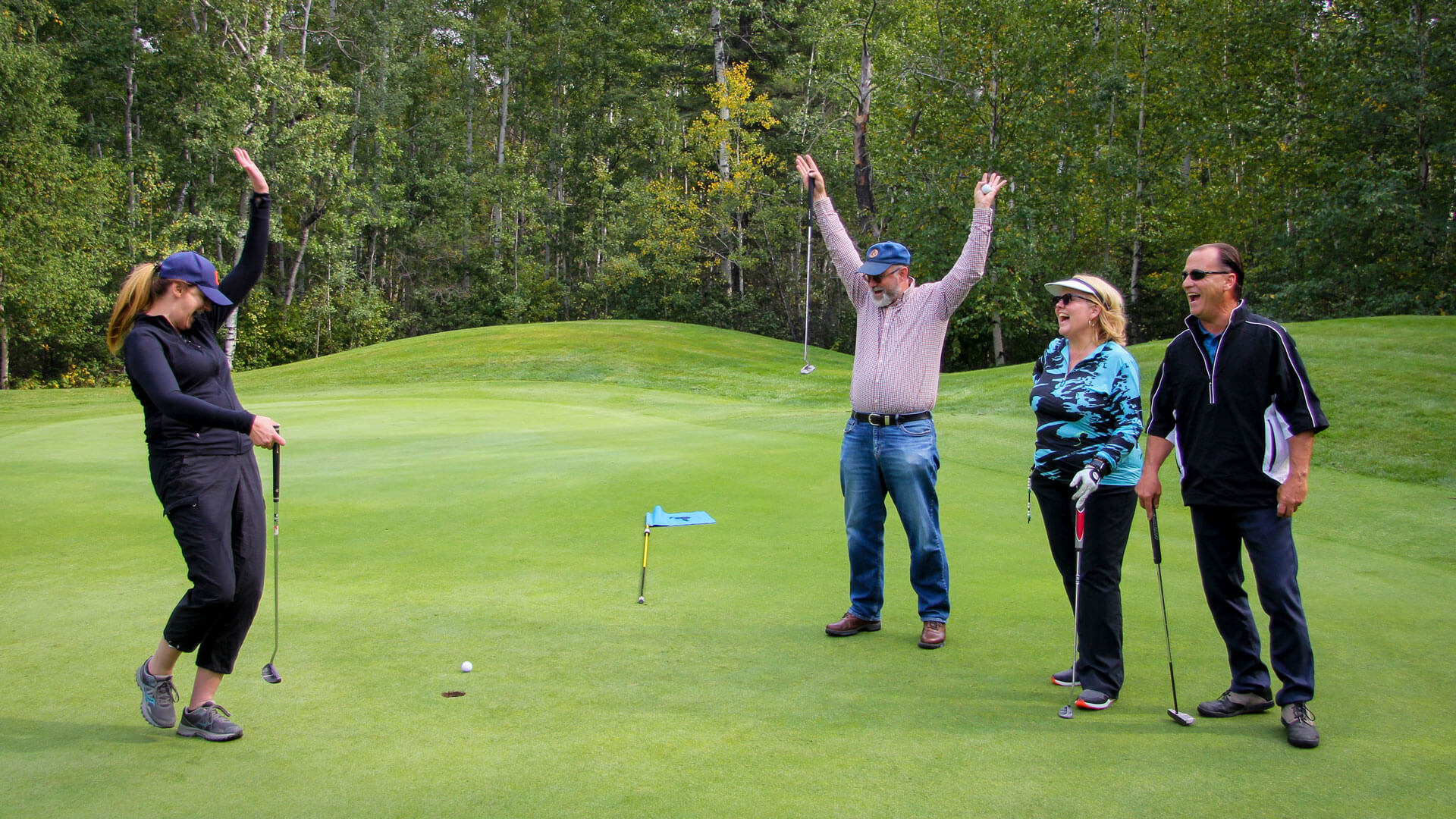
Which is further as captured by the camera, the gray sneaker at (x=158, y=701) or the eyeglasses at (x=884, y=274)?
the eyeglasses at (x=884, y=274)

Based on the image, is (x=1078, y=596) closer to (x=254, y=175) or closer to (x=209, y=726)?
(x=209, y=726)

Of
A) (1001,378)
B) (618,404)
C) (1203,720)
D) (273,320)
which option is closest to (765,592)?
(1203,720)

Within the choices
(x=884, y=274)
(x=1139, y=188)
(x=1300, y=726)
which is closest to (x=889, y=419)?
(x=884, y=274)

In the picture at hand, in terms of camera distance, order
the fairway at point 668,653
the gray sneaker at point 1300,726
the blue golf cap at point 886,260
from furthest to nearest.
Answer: the blue golf cap at point 886,260 → the gray sneaker at point 1300,726 → the fairway at point 668,653

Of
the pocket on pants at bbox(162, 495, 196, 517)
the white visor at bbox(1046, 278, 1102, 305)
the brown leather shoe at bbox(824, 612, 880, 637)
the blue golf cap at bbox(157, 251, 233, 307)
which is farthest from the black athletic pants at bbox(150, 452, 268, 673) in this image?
the white visor at bbox(1046, 278, 1102, 305)

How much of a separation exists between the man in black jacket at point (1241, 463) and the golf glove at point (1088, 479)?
33 cm

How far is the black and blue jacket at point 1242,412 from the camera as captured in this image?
4250 millimetres

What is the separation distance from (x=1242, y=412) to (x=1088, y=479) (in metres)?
0.72

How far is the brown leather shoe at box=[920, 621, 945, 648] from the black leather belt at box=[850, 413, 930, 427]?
103cm

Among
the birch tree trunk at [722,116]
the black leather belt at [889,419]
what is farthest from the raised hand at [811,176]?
the birch tree trunk at [722,116]

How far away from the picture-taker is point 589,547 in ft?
23.6

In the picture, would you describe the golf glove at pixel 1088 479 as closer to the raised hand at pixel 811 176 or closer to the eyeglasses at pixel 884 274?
the eyeglasses at pixel 884 274

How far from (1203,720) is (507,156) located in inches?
1663

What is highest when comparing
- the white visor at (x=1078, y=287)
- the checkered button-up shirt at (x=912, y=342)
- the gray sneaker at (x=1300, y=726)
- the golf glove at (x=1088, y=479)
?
the white visor at (x=1078, y=287)
